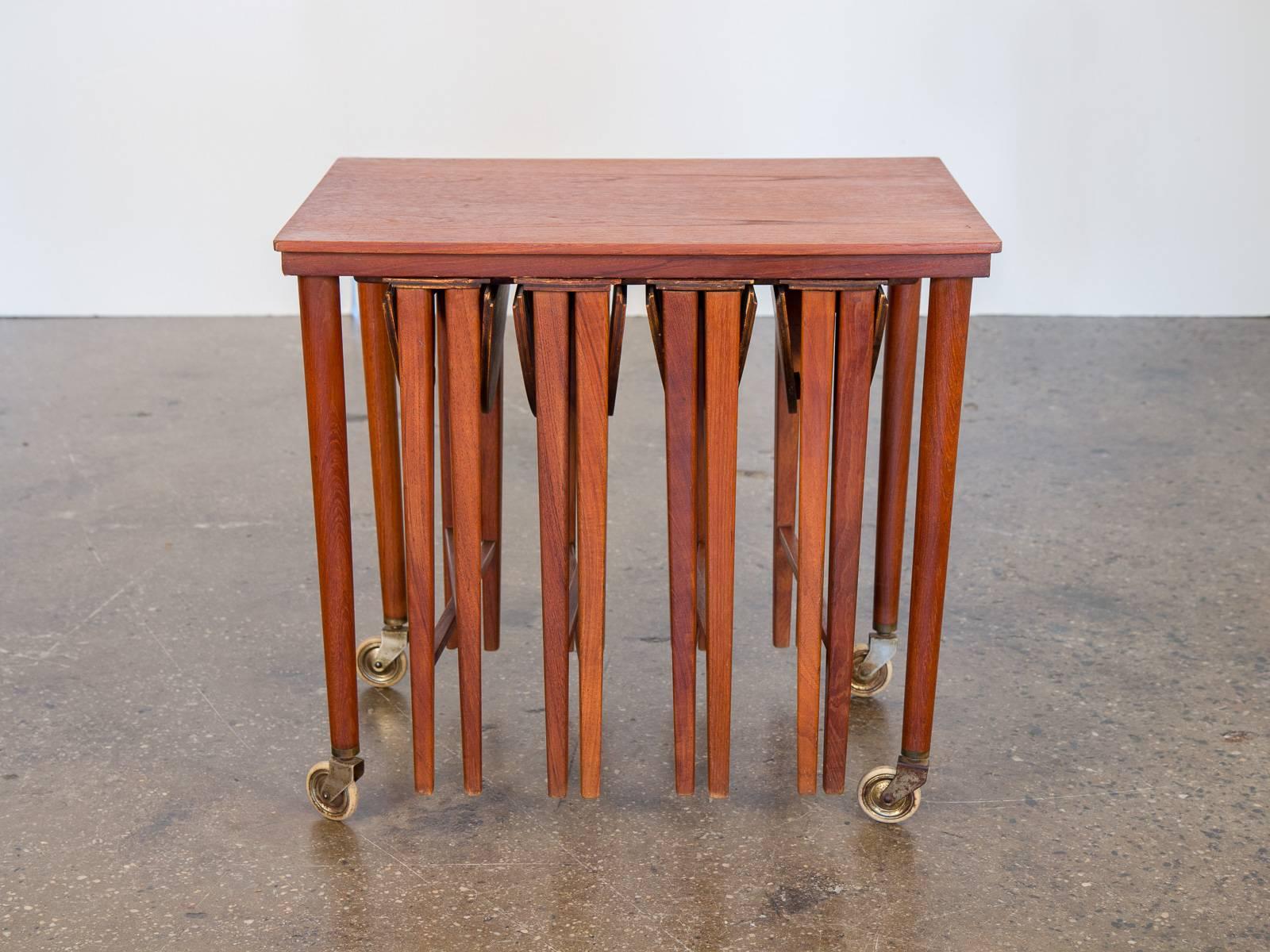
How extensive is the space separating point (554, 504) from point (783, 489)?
0.57m

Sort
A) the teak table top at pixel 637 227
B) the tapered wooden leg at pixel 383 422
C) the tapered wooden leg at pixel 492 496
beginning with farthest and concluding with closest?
1. the tapered wooden leg at pixel 492 496
2. the tapered wooden leg at pixel 383 422
3. the teak table top at pixel 637 227

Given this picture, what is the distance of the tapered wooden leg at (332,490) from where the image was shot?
194 cm

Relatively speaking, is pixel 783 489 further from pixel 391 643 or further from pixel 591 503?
pixel 391 643

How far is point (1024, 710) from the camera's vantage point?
2.52m

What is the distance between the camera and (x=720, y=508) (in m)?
2.06

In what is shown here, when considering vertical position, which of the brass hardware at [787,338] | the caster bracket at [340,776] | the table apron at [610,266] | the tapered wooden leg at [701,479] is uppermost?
the table apron at [610,266]

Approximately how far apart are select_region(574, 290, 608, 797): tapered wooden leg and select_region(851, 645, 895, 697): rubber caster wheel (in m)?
0.59

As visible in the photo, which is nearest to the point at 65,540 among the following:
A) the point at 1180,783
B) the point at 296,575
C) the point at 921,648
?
the point at 296,575


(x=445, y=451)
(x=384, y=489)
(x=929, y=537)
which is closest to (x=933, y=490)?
(x=929, y=537)

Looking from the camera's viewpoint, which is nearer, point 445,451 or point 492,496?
point 445,451

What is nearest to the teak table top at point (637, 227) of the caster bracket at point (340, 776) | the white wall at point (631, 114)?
the caster bracket at point (340, 776)

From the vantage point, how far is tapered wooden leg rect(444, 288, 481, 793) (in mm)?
1962

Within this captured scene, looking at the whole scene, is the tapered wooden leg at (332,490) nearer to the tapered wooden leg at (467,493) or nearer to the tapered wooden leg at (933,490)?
the tapered wooden leg at (467,493)

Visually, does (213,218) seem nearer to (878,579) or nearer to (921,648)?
(878,579)
